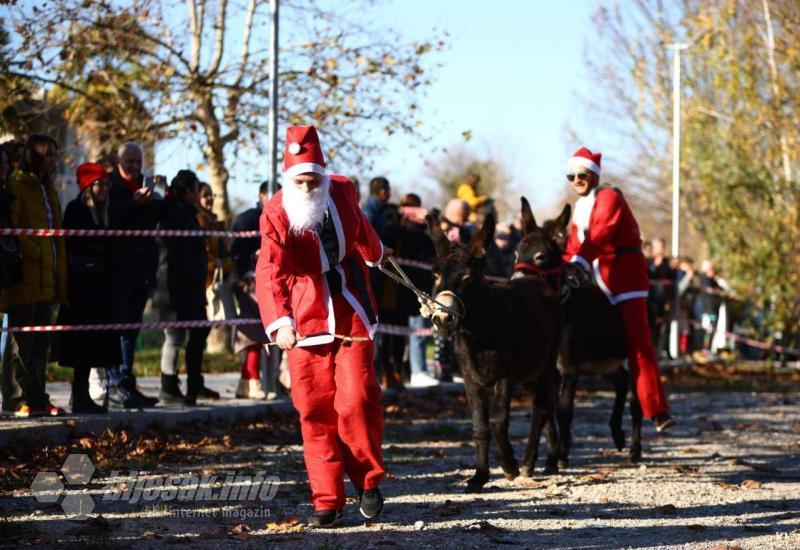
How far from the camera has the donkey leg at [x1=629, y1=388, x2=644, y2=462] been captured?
1093cm

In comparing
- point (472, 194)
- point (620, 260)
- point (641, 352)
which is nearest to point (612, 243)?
point (620, 260)

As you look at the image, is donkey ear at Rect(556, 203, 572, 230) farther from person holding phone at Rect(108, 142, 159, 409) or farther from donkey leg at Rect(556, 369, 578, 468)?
person holding phone at Rect(108, 142, 159, 409)

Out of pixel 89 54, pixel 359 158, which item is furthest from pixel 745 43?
pixel 89 54

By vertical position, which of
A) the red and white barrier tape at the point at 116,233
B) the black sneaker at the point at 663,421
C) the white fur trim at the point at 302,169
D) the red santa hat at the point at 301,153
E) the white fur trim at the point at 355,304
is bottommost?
the black sneaker at the point at 663,421

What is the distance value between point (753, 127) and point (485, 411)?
18369 mm

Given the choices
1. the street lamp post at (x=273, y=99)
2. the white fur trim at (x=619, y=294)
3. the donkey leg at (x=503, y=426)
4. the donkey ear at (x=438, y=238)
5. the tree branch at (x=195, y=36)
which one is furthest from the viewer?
the tree branch at (x=195, y=36)

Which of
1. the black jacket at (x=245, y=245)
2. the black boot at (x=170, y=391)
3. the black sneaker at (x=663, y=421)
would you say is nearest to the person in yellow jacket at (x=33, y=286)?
the black boot at (x=170, y=391)

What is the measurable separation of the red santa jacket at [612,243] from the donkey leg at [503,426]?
1945mm

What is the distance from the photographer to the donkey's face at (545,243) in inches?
418

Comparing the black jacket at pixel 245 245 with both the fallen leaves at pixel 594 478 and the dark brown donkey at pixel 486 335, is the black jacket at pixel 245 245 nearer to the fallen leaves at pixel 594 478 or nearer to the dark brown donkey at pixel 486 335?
the dark brown donkey at pixel 486 335

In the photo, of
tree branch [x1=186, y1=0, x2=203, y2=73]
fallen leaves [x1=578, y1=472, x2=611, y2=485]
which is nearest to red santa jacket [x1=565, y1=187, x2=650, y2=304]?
fallen leaves [x1=578, y1=472, x2=611, y2=485]

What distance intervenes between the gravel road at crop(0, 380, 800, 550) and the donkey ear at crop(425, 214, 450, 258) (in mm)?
1604

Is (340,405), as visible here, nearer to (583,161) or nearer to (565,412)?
(565,412)

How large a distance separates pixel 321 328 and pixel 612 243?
4.08 meters
